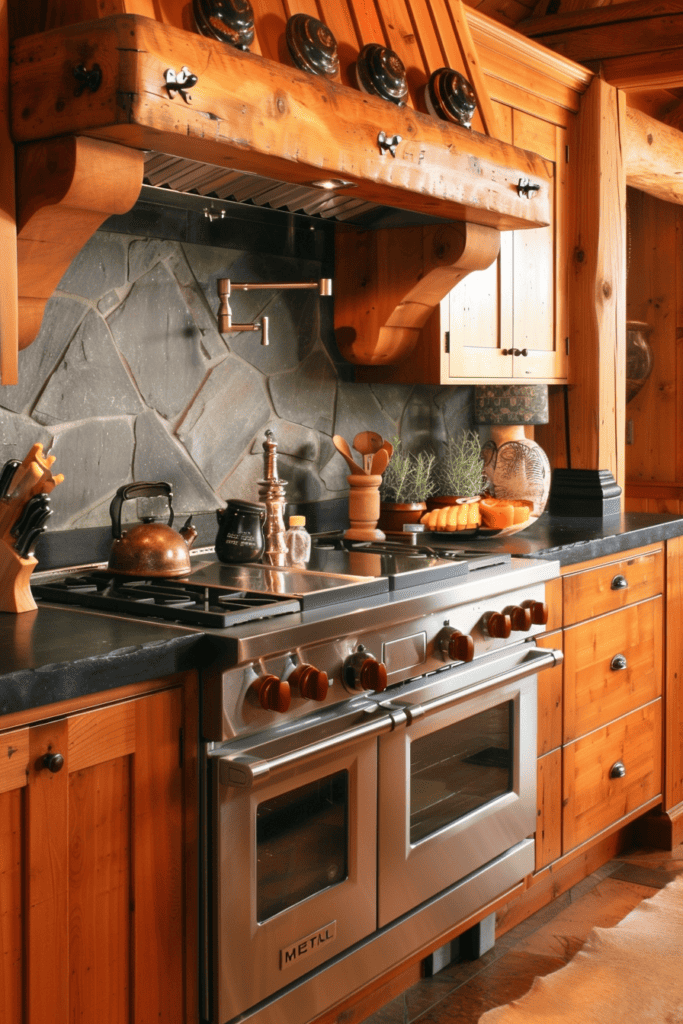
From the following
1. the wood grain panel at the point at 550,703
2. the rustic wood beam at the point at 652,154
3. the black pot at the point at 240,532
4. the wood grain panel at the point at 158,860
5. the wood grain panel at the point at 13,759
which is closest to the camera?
the wood grain panel at the point at 13,759

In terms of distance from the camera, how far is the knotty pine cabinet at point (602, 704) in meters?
2.98

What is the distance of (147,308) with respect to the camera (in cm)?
266

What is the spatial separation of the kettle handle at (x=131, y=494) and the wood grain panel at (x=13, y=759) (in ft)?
2.59

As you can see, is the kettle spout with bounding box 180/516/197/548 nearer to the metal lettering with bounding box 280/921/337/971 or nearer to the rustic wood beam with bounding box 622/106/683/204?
the metal lettering with bounding box 280/921/337/971

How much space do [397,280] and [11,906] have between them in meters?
2.05

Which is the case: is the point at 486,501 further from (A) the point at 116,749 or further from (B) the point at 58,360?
(A) the point at 116,749

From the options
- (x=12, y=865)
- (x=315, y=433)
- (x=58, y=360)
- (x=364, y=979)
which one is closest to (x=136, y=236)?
(x=58, y=360)

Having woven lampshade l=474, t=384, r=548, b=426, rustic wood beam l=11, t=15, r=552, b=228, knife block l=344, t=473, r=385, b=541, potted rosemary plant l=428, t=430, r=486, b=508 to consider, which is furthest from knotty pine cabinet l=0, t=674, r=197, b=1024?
woven lampshade l=474, t=384, r=548, b=426

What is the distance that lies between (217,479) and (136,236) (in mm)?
664

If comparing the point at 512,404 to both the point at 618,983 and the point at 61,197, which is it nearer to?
the point at 618,983

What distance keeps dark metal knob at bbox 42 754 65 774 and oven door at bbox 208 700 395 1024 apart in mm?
322

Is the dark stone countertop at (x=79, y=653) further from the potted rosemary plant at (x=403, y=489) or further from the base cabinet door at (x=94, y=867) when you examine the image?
the potted rosemary plant at (x=403, y=489)

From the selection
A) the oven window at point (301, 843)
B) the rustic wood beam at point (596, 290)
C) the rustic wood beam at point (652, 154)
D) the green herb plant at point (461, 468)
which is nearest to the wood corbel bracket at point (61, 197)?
the oven window at point (301, 843)

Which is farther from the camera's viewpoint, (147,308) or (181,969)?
(147,308)
